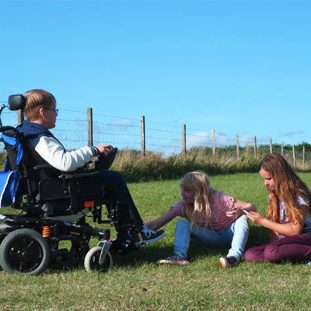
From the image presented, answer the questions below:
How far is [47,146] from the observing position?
16.1ft

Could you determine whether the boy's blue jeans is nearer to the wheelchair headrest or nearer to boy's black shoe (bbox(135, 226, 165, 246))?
boy's black shoe (bbox(135, 226, 165, 246))

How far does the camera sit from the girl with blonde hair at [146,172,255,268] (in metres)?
5.80

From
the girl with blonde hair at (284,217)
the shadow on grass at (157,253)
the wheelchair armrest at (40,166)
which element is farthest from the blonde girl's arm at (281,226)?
the wheelchair armrest at (40,166)

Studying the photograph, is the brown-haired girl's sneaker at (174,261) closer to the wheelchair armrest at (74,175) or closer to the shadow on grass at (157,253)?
the shadow on grass at (157,253)

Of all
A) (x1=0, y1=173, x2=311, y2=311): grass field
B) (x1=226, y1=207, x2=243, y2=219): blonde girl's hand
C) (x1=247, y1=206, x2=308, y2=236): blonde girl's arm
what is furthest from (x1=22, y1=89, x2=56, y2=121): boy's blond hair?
(x1=247, y1=206, x2=308, y2=236): blonde girl's arm

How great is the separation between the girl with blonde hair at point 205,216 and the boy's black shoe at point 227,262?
318 millimetres

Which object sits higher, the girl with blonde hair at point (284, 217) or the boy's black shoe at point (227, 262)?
the girl with blonde hair at point (284, 217)

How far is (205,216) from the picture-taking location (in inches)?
233

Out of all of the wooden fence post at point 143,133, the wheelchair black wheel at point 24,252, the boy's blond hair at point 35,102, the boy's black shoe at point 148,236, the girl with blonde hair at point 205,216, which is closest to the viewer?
the wheelchair black wheel at point 24,252

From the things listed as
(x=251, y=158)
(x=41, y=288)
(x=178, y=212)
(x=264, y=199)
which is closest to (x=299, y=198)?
(x=178, y=212)

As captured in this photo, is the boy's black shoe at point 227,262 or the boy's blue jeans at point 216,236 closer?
the boy's black shoe at point 227,262

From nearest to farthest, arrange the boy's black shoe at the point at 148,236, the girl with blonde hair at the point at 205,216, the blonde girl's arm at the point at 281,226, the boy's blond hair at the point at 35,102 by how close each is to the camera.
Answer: the boy's blond hair at the point at 35,102 → the boy's black shoe at the point at 148,236 → the blonde girl's arm at the point at 281,226 → the girl with blonde hair at the point at 205,216

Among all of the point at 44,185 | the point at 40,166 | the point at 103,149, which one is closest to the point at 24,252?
the point at 44,185

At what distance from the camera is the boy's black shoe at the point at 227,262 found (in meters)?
5.29
